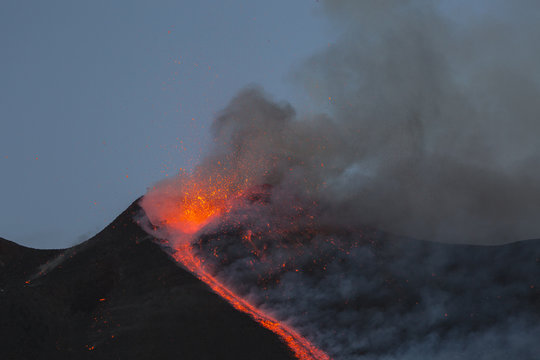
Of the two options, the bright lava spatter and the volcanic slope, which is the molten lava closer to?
the bright lava spatter

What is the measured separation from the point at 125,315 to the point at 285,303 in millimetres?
4333

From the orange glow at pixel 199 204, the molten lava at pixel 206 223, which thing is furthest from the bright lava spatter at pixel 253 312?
the orange glow at pixel 199 204

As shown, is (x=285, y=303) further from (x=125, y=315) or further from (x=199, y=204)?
(x=199, y=204)

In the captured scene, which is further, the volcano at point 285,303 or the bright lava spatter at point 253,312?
the volcano at point 285,303

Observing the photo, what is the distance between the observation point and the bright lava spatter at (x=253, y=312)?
1199 cm

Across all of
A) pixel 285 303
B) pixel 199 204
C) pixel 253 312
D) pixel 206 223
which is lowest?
pixel 253 312

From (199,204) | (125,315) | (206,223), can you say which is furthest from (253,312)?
(199,204)

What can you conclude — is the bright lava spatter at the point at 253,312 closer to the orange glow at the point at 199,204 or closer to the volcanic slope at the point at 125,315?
the volcanic slope at the point at 125,315

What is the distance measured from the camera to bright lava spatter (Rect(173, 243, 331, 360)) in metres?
12.0

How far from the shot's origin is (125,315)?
525 inches

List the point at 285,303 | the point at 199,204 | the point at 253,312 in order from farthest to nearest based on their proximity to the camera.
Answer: the point at 199,204 → the point at 285,303 → the point at 253,312

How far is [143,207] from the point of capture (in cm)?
2023

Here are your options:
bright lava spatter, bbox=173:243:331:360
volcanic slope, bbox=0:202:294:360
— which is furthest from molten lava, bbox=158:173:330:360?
volcanic slope, bbox=0:202:294:360

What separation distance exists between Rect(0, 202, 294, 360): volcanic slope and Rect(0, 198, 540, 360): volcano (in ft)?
0.12
